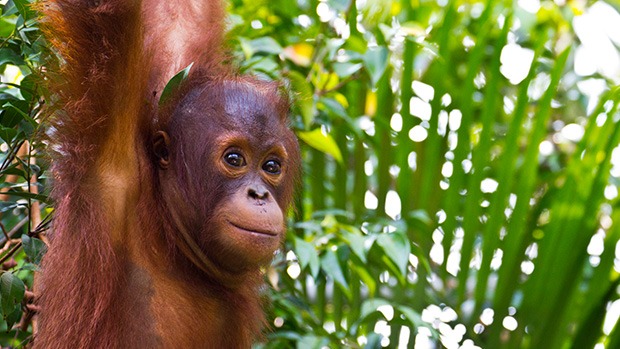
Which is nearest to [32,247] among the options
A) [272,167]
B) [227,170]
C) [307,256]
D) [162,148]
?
[162,148]

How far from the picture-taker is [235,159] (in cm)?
325

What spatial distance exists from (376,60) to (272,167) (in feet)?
1.98

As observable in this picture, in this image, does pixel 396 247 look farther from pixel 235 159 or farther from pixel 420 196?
pixel 420 196

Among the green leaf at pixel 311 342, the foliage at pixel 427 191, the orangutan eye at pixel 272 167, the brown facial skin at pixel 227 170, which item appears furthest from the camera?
the foliage at pixel 427 191

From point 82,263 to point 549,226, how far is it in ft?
7.08

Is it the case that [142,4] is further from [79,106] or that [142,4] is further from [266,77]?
[266,77]

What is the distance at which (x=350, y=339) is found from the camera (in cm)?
403

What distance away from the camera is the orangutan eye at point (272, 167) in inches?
132

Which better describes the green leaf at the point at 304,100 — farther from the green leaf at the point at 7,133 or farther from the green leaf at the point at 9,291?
the green leaf at the point at 9,291

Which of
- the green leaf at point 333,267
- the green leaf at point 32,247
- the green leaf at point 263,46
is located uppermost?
the green leaf at point 263,46

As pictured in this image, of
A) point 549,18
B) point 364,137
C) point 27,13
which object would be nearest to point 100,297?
point 27,13

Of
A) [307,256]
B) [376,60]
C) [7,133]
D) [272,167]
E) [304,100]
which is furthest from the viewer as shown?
[304,100]

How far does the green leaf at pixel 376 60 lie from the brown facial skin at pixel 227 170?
433 mm

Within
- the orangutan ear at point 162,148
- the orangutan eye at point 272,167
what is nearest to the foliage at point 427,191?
the orangutan eye at point 272,167
